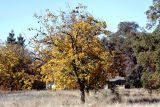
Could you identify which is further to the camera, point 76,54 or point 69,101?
point 69,101

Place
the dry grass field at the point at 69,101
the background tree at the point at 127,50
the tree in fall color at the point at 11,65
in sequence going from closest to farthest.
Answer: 1. the dry grass field at the point at 69,101
2. the tree in fall color at the point at 11,65
3. the background tree at the point at 127,50

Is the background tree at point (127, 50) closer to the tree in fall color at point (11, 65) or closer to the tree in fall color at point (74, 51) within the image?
the tree in fall color at point (11, 65)

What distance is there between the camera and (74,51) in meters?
13.0

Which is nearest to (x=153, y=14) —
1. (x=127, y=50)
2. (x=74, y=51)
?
(x=74, y=51)

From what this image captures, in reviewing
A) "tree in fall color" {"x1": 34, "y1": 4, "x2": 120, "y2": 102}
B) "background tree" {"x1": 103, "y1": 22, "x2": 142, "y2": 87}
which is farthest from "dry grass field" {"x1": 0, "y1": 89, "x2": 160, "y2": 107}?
"background tree" {"x1": 103, "y1": 22, "x2": 142, "y2": 87}

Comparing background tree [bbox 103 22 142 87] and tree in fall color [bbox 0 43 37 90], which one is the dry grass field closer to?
tree in fall color [bbox 0 43 37 90]

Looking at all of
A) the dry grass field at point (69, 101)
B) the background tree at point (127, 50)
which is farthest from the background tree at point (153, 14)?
the background tree at point (127, 50)

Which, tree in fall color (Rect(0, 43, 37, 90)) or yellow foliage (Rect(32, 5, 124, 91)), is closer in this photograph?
yellow foliage (Rect(32, 5, 124, 91))

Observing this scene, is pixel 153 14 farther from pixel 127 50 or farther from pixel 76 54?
pixel 127 50

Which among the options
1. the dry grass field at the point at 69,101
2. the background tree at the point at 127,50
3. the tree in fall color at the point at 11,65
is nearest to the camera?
the dry grass field at the point at 69,101

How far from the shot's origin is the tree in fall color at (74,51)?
13.0 m

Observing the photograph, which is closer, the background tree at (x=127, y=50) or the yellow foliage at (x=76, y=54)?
the yellow foliage at (x=76, y=54)

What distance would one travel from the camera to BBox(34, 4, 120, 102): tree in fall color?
1297cm

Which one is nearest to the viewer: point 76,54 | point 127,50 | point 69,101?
point 76,54
